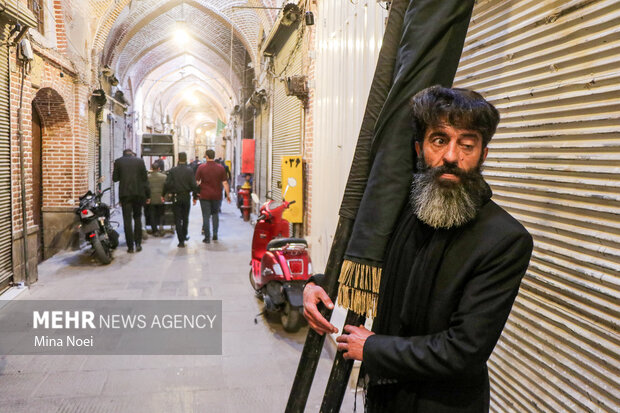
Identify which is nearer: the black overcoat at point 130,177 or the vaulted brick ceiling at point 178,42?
the black overcoat at point 130,177

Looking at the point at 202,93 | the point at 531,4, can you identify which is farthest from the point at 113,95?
the point at 202,93

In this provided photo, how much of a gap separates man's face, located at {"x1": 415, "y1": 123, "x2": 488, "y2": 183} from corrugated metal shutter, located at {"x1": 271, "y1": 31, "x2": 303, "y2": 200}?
6.86 metres

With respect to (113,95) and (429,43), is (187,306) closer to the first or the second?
(429,43)

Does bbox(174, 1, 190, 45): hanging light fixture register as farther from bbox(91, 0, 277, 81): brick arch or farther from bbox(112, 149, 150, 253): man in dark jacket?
bbox(112, 149, 150, 253): man in dark jacket

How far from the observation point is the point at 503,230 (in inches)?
54.9

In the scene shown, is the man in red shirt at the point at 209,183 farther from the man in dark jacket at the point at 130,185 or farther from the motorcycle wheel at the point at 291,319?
the motorcycle wheel at the point at 291,319

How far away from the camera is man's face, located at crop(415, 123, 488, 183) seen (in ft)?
4.87

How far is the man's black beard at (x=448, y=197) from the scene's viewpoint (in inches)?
56.2

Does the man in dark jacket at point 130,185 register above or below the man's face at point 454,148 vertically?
below

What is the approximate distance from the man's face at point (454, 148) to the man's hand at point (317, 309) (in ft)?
1.99

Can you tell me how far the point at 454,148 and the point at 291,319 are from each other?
3715 millimetres

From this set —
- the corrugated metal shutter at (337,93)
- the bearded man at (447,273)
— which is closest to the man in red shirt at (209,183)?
the corrugated metal shutter at (337,93)

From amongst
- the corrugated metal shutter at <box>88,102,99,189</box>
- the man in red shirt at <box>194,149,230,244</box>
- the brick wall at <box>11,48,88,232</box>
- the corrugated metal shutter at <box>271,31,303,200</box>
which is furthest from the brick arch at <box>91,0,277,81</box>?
the man in red shirt at <box>194,149,230,244</box>

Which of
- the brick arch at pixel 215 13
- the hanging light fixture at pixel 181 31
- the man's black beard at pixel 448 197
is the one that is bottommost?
the man's black beard at pixel 448 197
